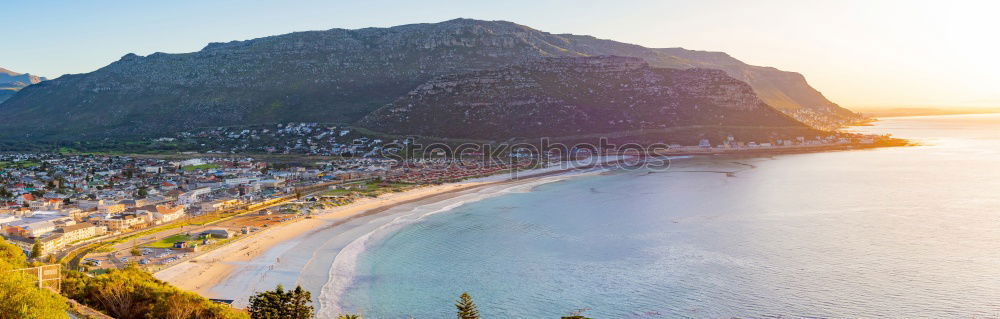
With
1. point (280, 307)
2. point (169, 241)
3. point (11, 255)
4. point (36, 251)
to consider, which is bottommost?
point (169, 241)

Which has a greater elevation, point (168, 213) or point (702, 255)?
point (168, 213)

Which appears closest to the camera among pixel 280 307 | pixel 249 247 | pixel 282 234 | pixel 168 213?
pixel 280 307

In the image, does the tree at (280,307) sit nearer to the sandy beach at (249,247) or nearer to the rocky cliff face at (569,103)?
the sandy beach at (249,247)

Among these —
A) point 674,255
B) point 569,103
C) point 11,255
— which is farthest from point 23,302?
point 569,103

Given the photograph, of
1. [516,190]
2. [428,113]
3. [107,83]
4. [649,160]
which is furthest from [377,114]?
[107,83]

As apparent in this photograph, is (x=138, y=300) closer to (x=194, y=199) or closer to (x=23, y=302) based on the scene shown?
(x=23, y=302)

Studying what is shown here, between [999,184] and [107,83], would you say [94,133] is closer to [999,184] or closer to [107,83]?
[107,83]
